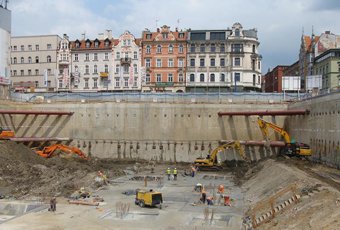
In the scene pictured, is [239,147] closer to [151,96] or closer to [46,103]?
[151,96]

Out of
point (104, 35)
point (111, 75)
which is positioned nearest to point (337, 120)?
point (111, 75)

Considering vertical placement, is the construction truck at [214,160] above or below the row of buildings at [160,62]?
below

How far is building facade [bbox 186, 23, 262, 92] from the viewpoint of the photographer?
82.9 m

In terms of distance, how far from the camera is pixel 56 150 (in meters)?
58.0

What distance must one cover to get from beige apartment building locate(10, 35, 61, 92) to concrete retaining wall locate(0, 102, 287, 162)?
2773cm

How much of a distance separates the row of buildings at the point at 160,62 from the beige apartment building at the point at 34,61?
27cm

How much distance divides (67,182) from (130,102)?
81.9 feet

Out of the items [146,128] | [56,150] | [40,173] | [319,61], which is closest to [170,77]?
[146,128]

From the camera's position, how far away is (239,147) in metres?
54.6

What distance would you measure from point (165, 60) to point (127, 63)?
7597 mm

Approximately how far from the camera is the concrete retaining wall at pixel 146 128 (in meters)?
60.1

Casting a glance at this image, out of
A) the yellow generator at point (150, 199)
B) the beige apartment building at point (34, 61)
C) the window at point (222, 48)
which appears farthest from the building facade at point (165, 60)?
the yellow generator at point (150, 199)

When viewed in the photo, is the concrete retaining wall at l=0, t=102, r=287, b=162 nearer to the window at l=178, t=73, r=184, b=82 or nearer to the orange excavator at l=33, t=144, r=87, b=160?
the orange excavator at l=33, t=144, r=87, b=160

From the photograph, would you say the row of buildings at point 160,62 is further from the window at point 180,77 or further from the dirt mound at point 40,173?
the dirt mound at point 40,173
